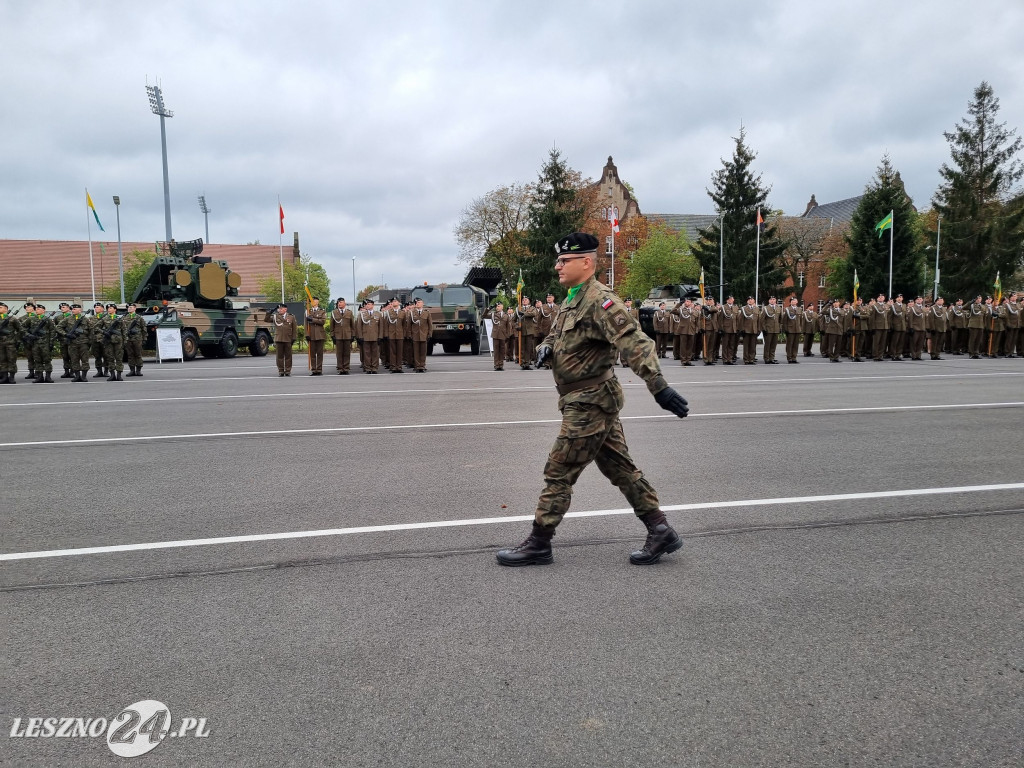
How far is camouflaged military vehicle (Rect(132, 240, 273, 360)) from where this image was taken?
2503 centimetres

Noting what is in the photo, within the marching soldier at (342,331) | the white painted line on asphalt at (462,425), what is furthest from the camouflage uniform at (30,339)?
the white painted line on asphalt at (462,425)

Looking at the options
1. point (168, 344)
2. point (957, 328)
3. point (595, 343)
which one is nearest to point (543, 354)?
point (595, 343)

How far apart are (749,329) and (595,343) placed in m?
18.9

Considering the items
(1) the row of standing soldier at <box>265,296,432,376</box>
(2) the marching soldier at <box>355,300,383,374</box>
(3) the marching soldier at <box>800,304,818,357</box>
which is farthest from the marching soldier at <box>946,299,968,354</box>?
(2) the marching soldier at <box>355,300,383,374</box>

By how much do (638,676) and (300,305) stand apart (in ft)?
135

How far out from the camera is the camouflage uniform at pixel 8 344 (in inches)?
683

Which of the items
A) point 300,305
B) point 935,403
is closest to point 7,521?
point 935,403

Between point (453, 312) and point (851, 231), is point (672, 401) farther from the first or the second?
point (851, 231)

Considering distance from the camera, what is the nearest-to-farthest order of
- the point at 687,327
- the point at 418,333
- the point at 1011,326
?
1. the point at 418,333
2. the point at 687,327
3. the point at 1011,326

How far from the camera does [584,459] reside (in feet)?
14.7

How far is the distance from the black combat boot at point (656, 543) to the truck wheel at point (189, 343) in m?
23.1

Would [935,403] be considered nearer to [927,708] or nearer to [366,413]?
[366,413]

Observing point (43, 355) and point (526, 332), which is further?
point (526, 332)

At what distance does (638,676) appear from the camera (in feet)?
10.2
